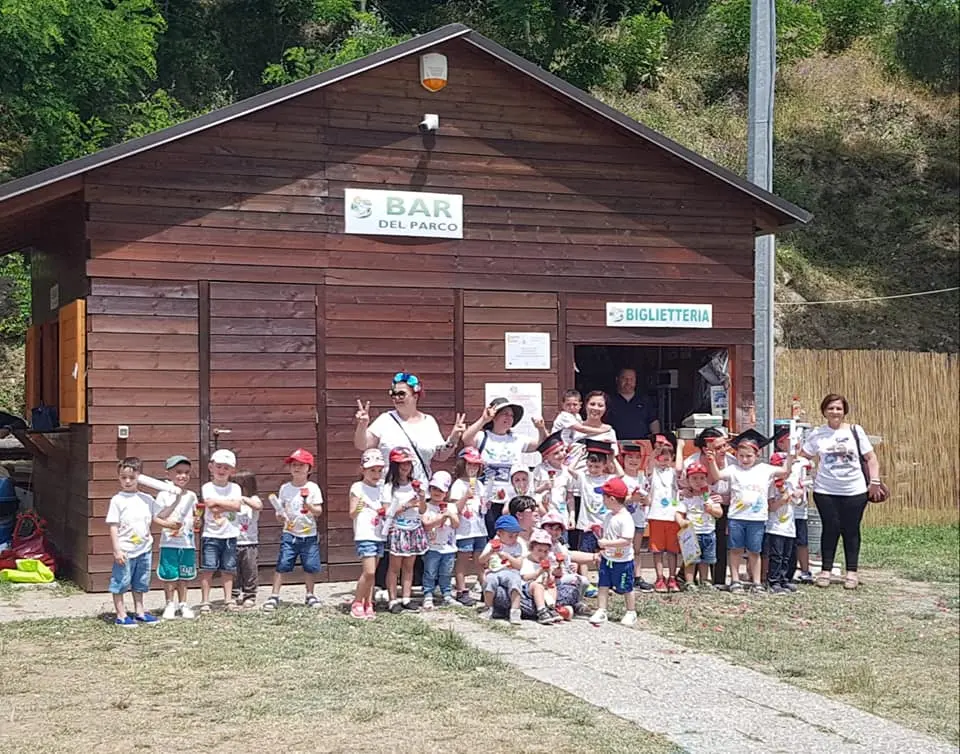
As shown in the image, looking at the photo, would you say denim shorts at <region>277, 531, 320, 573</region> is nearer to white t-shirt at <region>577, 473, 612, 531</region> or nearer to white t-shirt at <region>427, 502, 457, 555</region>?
white t-shirt at <region>427, 502, 457, 555</region>

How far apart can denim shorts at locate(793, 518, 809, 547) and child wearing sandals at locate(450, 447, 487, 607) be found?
124 inches

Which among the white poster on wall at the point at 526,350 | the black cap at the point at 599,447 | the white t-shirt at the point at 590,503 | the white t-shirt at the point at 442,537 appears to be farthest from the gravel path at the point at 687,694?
the white poster on wall at the point at 526,350

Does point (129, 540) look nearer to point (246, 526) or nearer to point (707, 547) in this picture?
point (246, 526)

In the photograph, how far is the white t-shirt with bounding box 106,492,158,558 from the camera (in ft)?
31.4

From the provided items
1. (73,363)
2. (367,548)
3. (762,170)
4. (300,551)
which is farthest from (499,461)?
(762,170)

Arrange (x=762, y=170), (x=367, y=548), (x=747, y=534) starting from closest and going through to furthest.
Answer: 1. (x=367, y=548)
2. (x=747, y=534)
3. (x=762, y=170)

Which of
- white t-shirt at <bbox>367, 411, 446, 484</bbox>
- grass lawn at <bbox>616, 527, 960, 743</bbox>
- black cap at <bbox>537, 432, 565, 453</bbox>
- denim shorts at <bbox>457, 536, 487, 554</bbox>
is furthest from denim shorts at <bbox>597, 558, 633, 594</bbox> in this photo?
white t-shirt at <bbox>367, 411, 446, 484</bbox>

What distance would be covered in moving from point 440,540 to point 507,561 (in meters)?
0.75

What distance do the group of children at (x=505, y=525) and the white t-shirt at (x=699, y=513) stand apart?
0.04ft

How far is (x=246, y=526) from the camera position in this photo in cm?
1035

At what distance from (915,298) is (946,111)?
733 cm

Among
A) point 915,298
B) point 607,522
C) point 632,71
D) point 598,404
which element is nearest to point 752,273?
point 598,404

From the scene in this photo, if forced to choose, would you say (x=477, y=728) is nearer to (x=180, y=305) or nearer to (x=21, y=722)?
(x=21, y=722)

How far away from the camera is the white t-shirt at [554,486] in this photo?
10852mm
